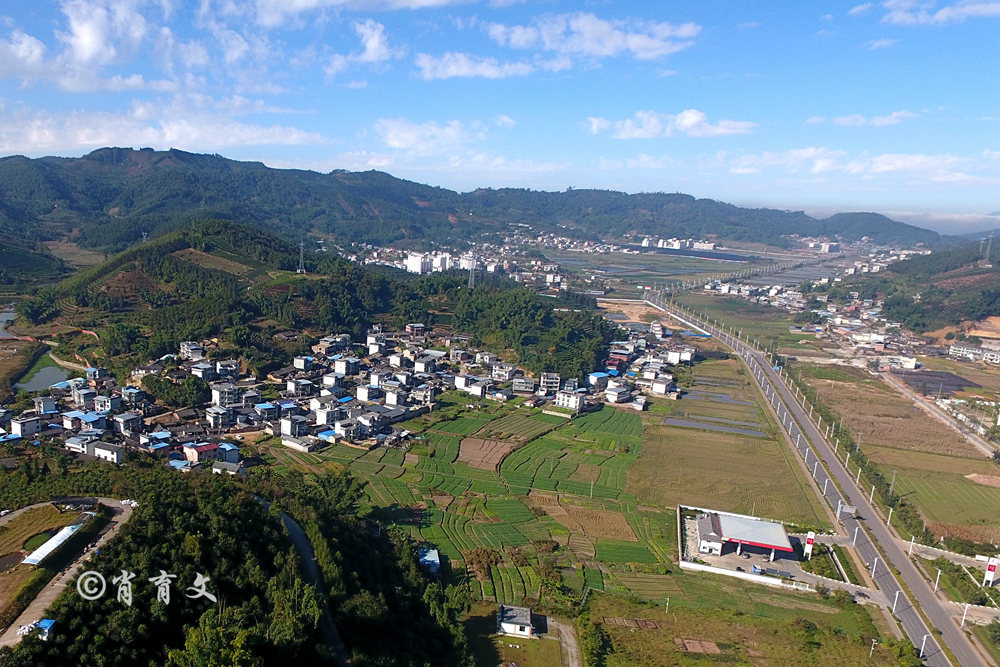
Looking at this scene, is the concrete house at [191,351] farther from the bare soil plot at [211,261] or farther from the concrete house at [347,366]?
the bare soil plot at [211,261]

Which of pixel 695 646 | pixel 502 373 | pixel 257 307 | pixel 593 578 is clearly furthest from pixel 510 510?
pixel 257 307

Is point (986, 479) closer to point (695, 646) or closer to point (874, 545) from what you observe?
point (874, 545)

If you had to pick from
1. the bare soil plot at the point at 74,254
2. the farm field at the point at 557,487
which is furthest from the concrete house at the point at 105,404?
the bare soil plot at the point at 74,254

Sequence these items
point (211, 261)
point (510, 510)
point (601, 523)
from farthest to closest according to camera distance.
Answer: point (211, 261) < point (510, 510) < point (601, 523)

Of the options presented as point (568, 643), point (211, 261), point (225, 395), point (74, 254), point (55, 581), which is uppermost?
point (211, 261)

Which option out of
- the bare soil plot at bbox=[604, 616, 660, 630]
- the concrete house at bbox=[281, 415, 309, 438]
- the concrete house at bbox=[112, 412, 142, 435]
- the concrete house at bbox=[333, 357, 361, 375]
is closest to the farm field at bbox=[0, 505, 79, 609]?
the concrete house at bbox=[112, 412, 142, 435]

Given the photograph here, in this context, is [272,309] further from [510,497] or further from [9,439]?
[510,497]
